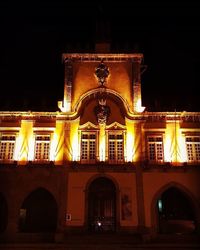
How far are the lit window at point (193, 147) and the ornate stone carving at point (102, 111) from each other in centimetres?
689

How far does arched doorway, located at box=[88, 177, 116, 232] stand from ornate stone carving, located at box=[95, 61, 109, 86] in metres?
8.25

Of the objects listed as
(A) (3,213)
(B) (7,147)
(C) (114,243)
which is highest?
(B) (7,147)

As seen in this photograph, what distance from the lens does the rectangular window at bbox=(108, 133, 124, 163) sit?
26328 millimetres

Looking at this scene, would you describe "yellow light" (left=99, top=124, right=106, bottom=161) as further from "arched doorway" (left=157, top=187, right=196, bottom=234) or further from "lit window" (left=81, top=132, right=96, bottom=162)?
"arched doorway" (left=157, top=187, right=196, bottom=234)

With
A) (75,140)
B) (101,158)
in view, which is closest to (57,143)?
(75,140)

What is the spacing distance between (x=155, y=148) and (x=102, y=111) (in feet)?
17.2

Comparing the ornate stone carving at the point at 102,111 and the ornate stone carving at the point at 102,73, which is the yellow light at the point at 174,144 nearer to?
the ornate stone carving at the point at 102,111

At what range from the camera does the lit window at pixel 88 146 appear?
2634 centimetres

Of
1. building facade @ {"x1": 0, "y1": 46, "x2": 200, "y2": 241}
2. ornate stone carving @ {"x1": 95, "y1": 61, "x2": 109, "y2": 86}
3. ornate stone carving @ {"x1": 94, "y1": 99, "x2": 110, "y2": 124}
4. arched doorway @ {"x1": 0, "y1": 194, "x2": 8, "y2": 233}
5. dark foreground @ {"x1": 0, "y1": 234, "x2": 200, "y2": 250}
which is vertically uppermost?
ornate stone carving @ {"x1": 95, "y1": 61, "x2": 109, "y2": 86}

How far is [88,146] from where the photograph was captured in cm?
2661

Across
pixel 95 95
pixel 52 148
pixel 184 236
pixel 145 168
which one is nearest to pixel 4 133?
pixel 52 148

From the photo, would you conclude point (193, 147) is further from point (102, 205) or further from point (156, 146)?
point (102, 205)

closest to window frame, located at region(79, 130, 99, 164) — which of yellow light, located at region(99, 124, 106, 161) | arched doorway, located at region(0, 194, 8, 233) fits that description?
yellow light, located at region(99, 124, 106, 161)

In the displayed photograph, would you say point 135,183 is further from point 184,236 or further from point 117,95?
point 117,95
